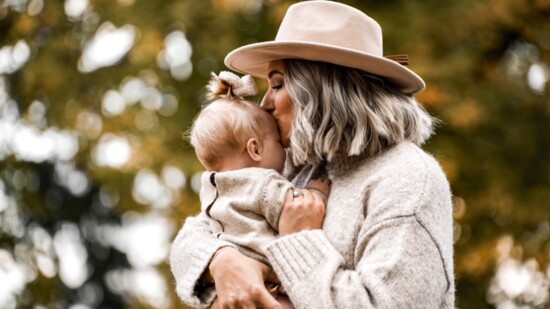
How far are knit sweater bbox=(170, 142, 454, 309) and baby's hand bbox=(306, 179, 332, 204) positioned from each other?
0.04 metres

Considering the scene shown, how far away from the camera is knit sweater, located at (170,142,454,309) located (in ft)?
10.8

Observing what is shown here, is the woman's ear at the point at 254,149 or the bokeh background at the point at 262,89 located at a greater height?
the woman's ear at the point at 254,149

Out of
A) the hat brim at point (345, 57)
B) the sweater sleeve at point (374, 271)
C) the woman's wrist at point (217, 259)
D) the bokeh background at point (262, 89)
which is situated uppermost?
the hat brim at point (345, 57)

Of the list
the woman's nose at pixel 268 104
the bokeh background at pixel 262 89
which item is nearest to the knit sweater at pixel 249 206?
the woman's nose at pixel 268 104

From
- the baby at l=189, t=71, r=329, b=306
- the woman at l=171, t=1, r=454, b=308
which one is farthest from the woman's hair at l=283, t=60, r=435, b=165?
the baby at l=189, t=71, r=329, b=306

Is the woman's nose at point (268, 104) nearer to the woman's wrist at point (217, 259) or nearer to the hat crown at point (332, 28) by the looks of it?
the hat crown at point (332, 28)

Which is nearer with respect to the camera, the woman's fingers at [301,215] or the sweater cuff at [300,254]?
the sweater cuff at [300,254]

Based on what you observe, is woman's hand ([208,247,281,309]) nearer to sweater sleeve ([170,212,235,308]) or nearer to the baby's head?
sweater sleeve ([170,212,235,308])

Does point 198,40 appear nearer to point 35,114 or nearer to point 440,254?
point 35,114

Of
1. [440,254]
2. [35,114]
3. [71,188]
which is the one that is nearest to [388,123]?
[440,254]

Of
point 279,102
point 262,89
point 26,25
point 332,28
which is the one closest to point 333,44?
point 332,28

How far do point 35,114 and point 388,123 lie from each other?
7921 mm

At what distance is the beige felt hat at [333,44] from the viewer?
12.0 feet

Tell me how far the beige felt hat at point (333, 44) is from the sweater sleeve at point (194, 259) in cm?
59
